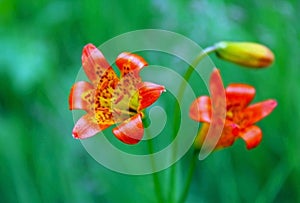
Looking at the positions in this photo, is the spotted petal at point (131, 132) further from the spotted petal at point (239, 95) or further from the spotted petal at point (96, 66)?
the spotted petal at point (239, 95)

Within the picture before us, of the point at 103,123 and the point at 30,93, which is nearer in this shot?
the point at 103,123

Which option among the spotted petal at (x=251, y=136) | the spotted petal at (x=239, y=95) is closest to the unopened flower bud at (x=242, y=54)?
the spotted petal at (x=239, y=95)

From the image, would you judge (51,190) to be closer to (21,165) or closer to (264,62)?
(21,165)

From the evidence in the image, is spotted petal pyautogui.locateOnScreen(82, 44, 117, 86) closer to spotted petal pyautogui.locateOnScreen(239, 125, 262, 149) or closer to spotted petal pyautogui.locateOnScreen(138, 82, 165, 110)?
spotted petal pyautogui.locateOnScreen(138, 82, 165, 110)

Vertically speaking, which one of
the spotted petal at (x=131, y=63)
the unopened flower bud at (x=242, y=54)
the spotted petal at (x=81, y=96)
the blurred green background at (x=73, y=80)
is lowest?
the blurred green background at (x=73, y=80)

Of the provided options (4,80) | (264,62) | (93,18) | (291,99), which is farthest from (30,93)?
(264,62)
